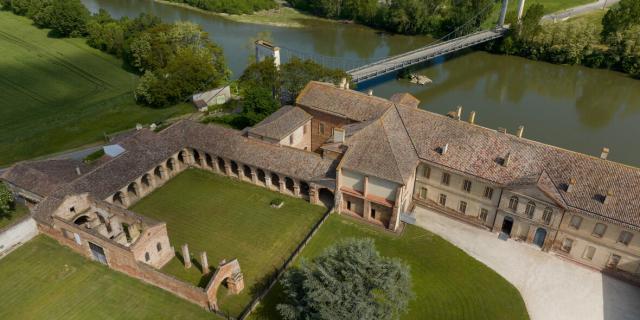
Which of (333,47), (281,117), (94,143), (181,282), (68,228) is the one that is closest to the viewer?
(181,282)

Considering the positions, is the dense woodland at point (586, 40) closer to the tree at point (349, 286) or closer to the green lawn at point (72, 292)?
the tree at point (349, 286)

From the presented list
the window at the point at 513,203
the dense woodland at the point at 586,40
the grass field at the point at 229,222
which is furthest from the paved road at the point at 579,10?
the grass field at the point at 229,222

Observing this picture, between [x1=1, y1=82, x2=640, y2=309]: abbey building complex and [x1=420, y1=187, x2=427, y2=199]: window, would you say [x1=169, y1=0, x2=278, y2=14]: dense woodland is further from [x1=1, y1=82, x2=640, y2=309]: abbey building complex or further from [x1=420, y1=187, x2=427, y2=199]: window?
[x1=420, y1=187, x2=427, y2=199]: window

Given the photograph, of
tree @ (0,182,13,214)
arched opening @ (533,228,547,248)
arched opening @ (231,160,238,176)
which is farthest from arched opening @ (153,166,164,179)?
arched opening @ (533,228,547,248)

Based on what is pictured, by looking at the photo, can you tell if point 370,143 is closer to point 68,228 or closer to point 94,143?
point 68,228

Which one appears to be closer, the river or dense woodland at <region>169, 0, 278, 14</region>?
the river

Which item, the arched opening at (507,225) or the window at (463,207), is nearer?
the arched opening at (507,225)

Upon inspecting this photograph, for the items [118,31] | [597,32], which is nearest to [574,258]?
[597,32]
